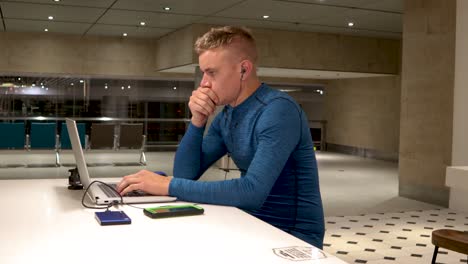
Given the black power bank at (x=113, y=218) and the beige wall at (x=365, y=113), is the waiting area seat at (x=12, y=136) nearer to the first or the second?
the beige wall at (x=365, y=113)

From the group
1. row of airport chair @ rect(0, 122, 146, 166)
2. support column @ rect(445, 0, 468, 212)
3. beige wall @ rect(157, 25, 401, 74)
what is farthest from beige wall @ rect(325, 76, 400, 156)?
row of airport chair @ rect(0, 122, 146, 166)

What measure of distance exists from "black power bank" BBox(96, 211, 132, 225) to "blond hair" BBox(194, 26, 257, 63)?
0.70 metres

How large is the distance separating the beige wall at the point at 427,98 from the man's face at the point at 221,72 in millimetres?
6212

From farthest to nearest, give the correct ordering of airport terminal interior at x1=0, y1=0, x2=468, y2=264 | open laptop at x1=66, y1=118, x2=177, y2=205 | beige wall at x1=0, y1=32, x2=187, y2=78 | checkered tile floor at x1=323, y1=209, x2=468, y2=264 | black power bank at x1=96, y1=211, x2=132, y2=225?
1. beige wall at x1=0, y1=32, x2=187, y2=78
2. airport terminal interior at x1=0, y1=0, x2=468, y2=264
3. checkered tile floor at x1=323, y1=209, x2=468, y2=264
4. open laptop at x1=66, y1=118, x2=177, y2=205
5. black power bank at x1=96, y1=211, x2=132, y2=225

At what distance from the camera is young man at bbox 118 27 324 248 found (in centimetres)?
196

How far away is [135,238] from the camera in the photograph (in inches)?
63.7

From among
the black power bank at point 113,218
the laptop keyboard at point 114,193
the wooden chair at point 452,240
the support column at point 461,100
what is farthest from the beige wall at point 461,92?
the black power bank at point 113,218

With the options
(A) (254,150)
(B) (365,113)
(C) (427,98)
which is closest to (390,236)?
(C) (427,98)

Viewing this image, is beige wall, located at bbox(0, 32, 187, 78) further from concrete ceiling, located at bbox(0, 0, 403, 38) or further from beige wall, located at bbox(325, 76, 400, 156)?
beige wall, located at bbox(325, 76, 400, 156)

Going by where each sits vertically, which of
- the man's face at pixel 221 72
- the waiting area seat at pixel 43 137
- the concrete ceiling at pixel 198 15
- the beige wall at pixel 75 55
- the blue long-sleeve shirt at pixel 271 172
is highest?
the concrete ceiling at pixel 198 15

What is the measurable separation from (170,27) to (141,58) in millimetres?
2496

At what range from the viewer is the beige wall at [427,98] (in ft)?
25.2

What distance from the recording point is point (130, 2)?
9.06 meters

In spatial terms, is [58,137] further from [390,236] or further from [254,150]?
[254,150]
